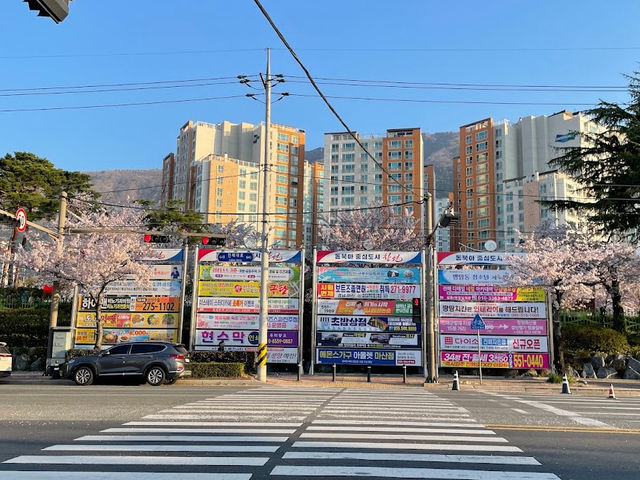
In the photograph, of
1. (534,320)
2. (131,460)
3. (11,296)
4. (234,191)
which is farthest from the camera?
(234,191)

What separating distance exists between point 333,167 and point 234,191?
2378 centimetres

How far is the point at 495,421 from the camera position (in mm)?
10477

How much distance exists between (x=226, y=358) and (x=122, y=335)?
556 cm

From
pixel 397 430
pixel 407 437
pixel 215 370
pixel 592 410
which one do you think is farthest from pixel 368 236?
pixel 407 437

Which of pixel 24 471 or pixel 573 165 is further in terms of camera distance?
pixel 573 165

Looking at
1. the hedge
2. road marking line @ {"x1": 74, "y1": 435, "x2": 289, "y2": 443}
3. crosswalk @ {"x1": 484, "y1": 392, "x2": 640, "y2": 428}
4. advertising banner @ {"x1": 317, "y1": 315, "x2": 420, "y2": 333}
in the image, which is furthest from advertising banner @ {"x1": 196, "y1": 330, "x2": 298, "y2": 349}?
road marking line @ {"x1": 74, "y1": 435, "x2": 289, "y2": 443}

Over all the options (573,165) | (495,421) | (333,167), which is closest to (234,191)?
(333,167)

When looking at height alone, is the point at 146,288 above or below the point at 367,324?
above

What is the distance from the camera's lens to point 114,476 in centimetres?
594

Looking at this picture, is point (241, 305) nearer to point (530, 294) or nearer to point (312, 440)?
point (530, 294)

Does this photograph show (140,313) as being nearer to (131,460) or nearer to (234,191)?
(131,460)

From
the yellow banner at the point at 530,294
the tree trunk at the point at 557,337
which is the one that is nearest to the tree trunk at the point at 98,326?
the yellow banner at the point at 530,294

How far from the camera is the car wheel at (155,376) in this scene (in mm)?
19719

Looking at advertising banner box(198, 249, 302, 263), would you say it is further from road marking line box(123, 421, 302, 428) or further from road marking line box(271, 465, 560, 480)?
road marking line box(271, 465, 560, 480)
